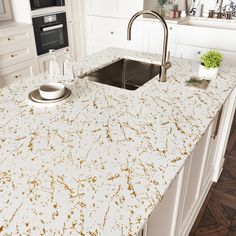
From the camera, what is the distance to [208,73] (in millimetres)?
1630

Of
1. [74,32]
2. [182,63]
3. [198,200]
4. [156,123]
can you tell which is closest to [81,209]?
[156,123]

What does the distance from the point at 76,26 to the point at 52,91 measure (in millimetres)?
2790

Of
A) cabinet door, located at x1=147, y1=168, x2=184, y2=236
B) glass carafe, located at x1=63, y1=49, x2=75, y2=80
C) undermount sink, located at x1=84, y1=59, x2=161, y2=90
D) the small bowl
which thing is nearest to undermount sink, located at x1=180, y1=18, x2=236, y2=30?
undermount sink, located at x1=84, y1=59, x2=161, y2=90

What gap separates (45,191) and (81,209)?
14 centimetres

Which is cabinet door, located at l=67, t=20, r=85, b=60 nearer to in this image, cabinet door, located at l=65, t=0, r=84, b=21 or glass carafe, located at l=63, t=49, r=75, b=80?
cabinet door, located at l=65, t=0, r=84, b=21

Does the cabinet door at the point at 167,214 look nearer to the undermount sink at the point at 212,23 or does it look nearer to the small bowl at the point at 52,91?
the small bowl at the point at 52,91

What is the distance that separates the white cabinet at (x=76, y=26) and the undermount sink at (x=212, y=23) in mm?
1456

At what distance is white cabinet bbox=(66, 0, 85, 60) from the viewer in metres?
3.73

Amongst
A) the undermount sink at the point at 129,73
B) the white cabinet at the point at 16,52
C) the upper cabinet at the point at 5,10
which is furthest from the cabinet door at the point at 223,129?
the upper cabinet at the point at 5,10

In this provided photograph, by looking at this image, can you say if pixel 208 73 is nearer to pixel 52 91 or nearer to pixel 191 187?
pixel 191 187

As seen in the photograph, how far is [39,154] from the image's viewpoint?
3.28 feet

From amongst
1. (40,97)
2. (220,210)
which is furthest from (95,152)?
(220,210)

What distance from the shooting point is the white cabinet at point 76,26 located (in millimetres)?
3729

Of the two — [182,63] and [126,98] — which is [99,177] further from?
[182,63]
